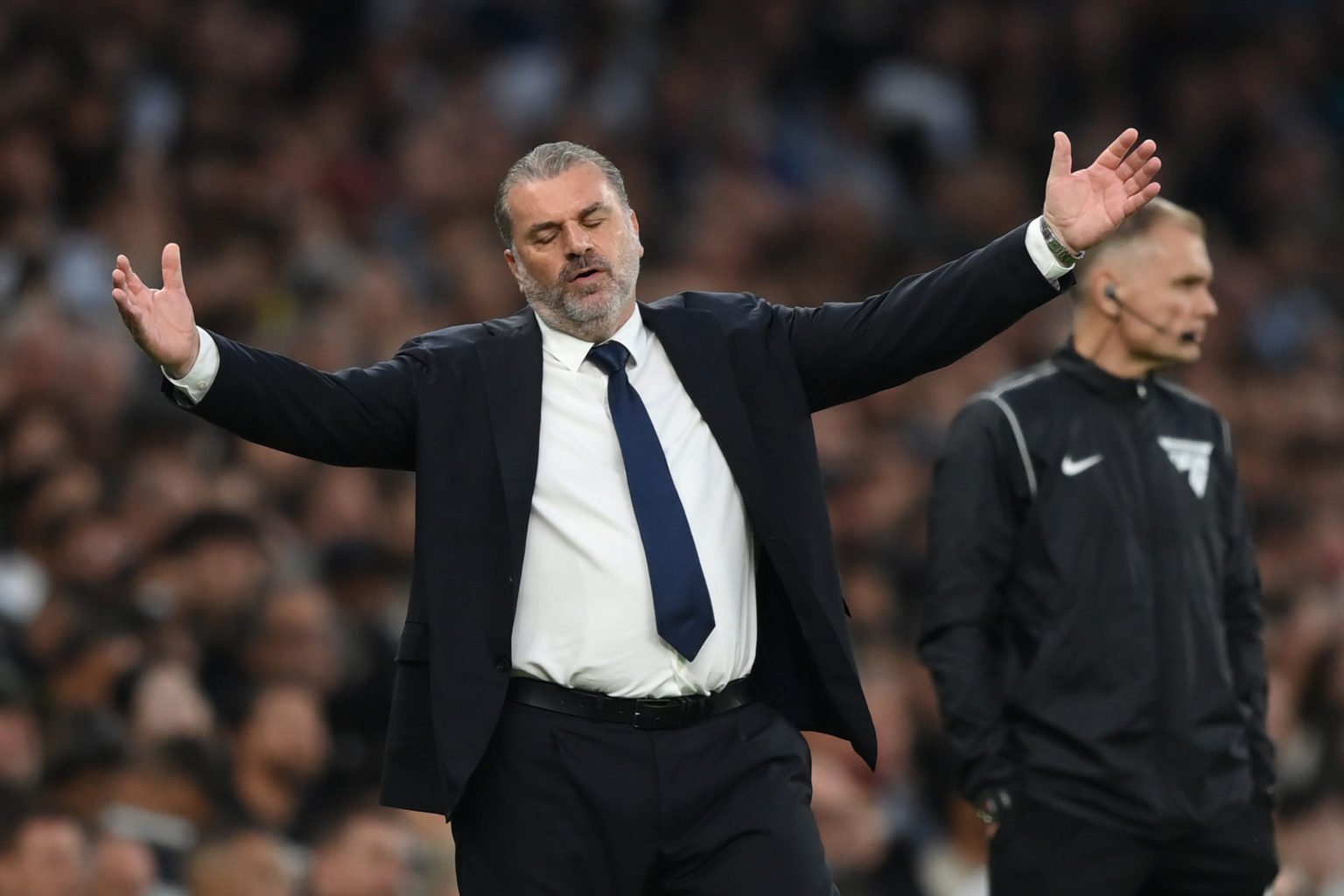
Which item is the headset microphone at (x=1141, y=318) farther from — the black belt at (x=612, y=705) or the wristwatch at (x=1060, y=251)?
the black belt at (x=612, y=705)

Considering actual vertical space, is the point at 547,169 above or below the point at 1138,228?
above

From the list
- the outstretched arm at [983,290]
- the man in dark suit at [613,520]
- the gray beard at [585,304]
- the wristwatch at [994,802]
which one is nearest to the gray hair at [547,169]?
the man in dark suit at [613,520]

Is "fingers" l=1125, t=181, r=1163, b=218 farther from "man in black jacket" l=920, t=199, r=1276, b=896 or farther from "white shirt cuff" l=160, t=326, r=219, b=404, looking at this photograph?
"white shirt cuff" l=160, t=326, r=219, b=404

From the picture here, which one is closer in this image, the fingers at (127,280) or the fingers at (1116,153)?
the fingers at (127,280)

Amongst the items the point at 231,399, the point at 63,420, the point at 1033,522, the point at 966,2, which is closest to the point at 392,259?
the point at 63,420

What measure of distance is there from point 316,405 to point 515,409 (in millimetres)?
366

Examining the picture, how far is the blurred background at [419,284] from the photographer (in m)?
6.49

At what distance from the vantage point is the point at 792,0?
12266mm

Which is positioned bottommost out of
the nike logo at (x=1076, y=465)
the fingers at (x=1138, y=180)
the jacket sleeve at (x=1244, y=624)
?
the jacket sleeve at (x=1244, y=624)

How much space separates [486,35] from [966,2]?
2.86 m

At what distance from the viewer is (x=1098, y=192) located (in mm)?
4066

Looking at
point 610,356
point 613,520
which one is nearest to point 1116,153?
point 610,356

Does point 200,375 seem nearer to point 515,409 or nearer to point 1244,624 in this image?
point 515,409

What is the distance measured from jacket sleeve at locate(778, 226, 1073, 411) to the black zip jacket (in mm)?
900
